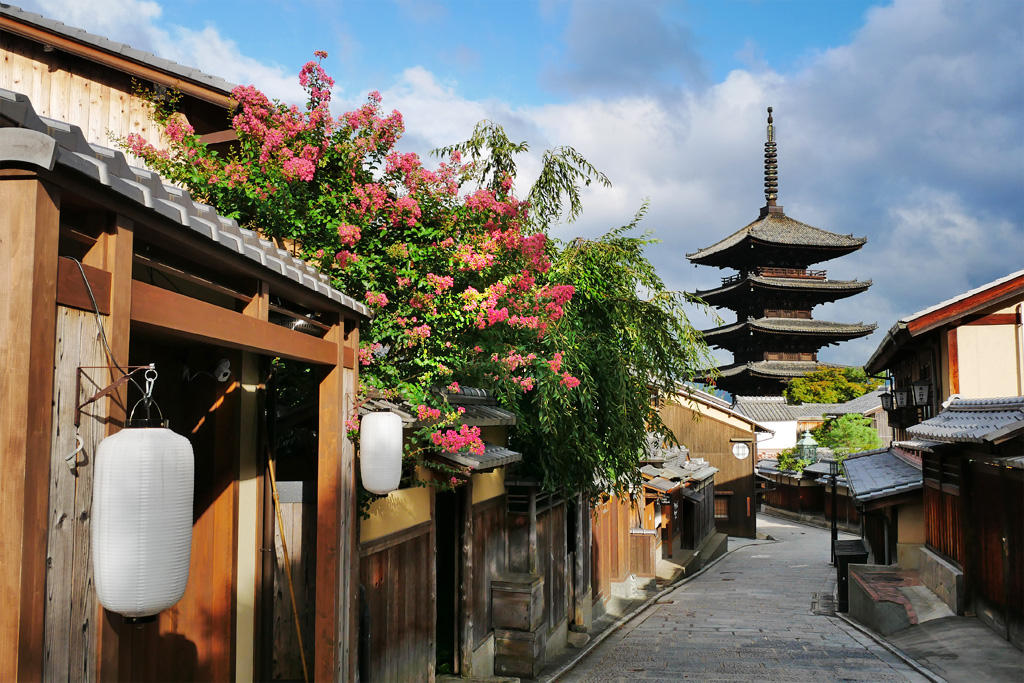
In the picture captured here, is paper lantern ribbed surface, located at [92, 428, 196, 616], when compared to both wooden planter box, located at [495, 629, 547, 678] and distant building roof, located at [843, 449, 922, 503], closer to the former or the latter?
wooden planter box, located at [495, 629, 547, 678]

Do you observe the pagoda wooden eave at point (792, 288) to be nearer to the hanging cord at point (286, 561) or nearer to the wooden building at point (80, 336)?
the hanging cord at point (286, 561)

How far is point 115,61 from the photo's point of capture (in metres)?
9.51

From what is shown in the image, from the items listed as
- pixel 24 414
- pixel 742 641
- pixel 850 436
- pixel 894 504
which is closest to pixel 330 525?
pixel 24 414

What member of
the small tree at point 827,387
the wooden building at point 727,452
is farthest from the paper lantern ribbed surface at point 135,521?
the small tree at point 827,387

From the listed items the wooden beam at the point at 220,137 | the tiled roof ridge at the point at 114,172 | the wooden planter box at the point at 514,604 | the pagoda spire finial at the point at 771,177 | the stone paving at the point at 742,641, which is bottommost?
the stone paving at the point at 742,641

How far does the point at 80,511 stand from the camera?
3.35 metres

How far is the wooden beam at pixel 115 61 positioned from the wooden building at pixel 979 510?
10.7m

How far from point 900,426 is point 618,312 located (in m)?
18.5

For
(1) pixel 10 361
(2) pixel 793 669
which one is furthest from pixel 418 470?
(2) pixel 793 669

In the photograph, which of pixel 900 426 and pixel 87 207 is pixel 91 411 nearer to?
pixel 87 207

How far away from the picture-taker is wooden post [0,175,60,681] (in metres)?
2.92

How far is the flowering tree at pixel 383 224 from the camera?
7.54 meters

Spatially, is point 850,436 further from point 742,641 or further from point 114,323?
point 114,323

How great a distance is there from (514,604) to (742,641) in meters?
5.11
